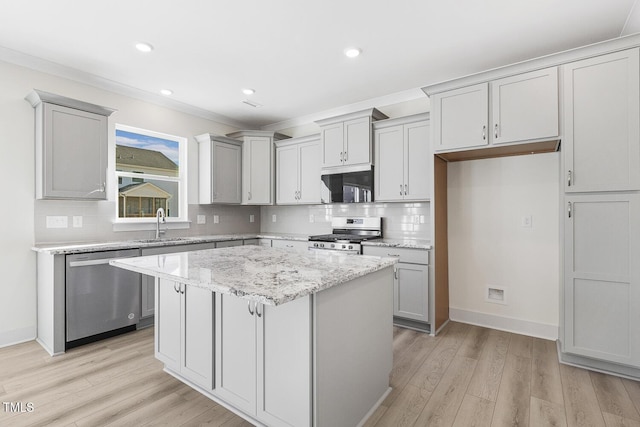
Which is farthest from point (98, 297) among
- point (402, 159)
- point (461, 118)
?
point (461, 118)

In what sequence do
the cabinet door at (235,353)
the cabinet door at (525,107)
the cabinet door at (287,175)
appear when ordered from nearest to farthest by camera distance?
the cabinet door at (235,353) → the cabinet door at (525,107) → the cabinet door at (287,175)

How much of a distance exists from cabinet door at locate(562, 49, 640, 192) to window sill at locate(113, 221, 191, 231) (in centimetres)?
425

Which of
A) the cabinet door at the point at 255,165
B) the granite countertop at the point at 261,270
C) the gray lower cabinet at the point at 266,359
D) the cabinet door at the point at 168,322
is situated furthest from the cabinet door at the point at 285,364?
the cabinet door at the point at 255,165

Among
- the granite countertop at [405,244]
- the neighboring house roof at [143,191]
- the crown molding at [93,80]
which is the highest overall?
the crown molding at [93,80]

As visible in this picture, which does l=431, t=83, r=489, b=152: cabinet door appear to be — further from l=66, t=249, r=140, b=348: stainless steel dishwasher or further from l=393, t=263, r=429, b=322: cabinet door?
l=66, t=249, r=140, b=348: stainless steel dishwasher

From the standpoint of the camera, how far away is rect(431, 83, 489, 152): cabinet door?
2.90m

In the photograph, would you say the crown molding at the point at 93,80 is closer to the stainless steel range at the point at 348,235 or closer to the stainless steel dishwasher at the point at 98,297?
the stainless steel dishwasher at the point at 98,297

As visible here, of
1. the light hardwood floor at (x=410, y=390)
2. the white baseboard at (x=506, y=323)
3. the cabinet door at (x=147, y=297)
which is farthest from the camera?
the cabinet door at (x=147, y=297)

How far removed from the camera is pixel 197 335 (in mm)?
2031

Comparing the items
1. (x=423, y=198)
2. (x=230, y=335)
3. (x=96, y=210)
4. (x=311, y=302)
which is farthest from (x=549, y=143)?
(x=96, y=210)

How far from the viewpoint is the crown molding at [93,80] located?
2943 mm

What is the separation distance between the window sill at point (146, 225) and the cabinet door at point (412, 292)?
2.89 meters

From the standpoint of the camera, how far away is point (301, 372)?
152 centimetres

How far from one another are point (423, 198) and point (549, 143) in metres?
1.20
